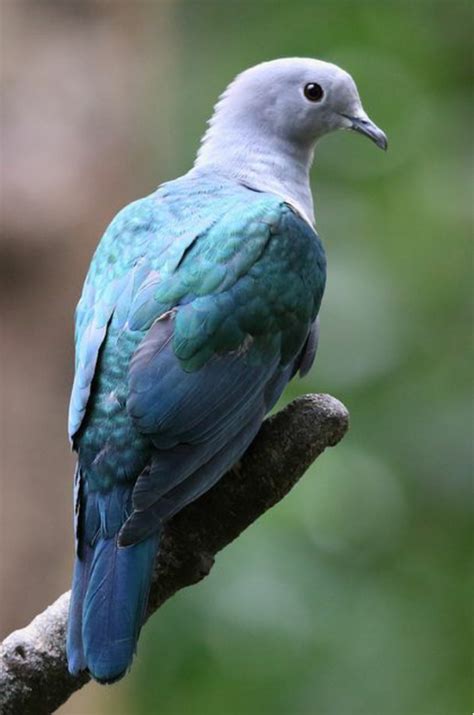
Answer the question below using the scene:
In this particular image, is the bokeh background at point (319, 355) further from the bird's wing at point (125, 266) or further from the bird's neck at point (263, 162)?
the bird's wing at point (125, 266)

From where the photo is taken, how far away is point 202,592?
577 cm

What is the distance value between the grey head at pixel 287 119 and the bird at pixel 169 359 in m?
0.08

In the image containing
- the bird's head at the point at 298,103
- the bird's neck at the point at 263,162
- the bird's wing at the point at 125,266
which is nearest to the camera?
the bird's wing at the point at 125,266

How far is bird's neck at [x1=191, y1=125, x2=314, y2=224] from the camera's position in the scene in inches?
156

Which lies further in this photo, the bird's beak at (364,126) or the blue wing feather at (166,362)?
the bird's beak at (364,126)

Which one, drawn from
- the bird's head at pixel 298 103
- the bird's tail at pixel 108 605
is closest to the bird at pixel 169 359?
the bird's tail at pixel 108 605

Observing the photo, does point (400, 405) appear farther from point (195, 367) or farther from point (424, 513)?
point (195, 367)

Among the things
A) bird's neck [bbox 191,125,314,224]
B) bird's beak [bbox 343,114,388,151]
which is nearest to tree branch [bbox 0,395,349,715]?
bird's neck [bbox 191,125,314,224]

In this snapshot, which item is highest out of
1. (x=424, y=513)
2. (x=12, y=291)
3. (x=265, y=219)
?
(x=265, y=219)

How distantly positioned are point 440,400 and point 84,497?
3.20 m

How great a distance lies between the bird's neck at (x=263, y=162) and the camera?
3963 millimetres

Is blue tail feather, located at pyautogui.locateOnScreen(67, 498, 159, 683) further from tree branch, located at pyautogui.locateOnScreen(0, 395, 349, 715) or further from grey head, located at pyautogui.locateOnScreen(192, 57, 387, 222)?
grey head, located at pyautogui.locateOnScreen(192, 57, 387, 222)

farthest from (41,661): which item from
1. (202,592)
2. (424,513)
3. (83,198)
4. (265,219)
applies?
(424,513)

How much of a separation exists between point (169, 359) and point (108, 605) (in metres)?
0.61
